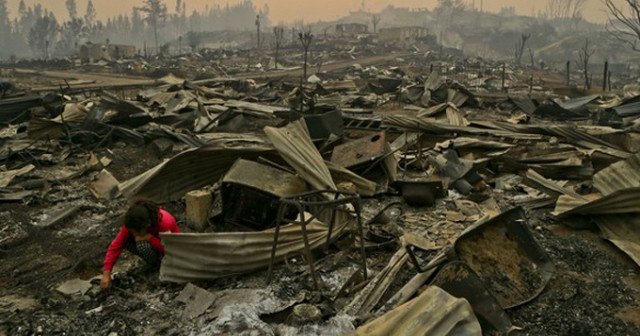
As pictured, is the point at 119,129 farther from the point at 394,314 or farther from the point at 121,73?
the point at 121,73

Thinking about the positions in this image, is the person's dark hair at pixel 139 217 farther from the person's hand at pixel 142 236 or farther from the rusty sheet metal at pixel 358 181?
the rusty sheet metal at pixel 358 181

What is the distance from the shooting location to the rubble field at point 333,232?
3393 mm

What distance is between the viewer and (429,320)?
2.74m

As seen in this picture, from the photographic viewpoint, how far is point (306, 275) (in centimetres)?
400

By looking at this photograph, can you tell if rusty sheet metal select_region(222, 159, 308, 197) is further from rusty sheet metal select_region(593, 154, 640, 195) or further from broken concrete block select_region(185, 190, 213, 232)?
rusty sheet metal select_region(593, 154, 640, 195)

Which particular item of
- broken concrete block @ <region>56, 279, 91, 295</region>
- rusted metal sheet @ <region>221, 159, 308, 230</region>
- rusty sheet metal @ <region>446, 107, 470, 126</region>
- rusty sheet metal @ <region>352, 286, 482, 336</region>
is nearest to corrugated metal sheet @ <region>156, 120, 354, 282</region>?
rusted metal sheet @ <region>221, 159, 308, 230</region>

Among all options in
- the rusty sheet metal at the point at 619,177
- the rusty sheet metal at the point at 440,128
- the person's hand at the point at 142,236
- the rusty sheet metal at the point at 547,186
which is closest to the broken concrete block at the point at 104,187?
the person's hand at the point at 142,236

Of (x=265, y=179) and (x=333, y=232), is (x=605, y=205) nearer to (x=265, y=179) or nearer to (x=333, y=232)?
(x=333, y=232)

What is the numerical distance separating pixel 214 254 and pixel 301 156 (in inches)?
66.4

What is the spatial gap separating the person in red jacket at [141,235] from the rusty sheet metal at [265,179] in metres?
0.85

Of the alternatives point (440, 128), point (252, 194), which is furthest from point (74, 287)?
point (440, 128)

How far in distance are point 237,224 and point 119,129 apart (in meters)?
5.65

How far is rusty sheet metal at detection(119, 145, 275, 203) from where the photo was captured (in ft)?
17.0

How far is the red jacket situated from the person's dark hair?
0.36 ft
